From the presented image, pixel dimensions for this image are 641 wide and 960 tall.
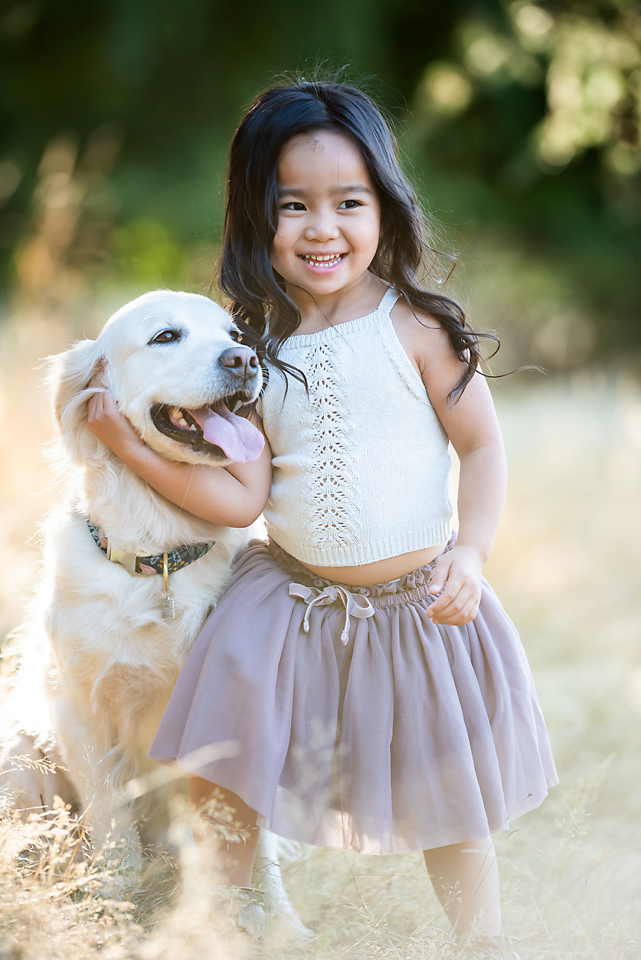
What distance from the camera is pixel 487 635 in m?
1.80

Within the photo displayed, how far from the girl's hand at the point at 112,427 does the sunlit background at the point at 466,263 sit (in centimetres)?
35

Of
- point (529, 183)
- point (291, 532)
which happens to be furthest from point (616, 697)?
point (529, 183)

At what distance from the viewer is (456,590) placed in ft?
5.38

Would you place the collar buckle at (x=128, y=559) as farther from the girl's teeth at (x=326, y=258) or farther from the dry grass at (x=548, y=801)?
the girl's teeth at (x=326, y=258)

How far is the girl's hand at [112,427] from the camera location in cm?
186

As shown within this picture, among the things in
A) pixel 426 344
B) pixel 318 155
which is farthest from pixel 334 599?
pixel 318 155

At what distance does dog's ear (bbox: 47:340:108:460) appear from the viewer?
193 centimetres

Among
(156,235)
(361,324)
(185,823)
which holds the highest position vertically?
(156,235)

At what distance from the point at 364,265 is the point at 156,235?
1033cm

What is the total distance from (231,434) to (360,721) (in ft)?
2.20

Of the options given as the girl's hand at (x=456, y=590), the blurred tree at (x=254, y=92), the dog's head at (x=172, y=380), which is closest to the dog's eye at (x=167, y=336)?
the dog's head at (x=172, y=380)

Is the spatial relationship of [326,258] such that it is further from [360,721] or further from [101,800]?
[101,800]

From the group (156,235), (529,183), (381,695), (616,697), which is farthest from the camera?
(156,235)

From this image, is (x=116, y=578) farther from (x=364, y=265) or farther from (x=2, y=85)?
(x=2, y=85)
